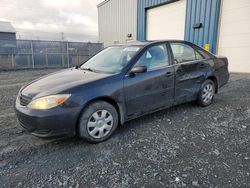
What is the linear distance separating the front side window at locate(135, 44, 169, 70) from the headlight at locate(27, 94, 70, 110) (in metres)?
1.26

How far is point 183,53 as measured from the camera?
11.7 feet

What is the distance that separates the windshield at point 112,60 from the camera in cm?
290

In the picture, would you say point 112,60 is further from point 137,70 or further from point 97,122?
point 97,122

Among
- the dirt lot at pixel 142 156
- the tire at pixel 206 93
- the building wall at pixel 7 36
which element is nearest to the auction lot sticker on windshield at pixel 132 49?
the dirt lot at pixel 142 156

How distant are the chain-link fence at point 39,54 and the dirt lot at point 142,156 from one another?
9.47 metres

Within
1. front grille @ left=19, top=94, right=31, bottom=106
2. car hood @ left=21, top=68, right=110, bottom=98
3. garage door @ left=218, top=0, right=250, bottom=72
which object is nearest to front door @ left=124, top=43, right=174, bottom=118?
car hood @ left=21, top=68, right=110, bottom=98

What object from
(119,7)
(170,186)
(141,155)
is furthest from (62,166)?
(119,7)

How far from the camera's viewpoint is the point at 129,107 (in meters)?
2.79

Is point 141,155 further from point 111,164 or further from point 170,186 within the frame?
point 170,186

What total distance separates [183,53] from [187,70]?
0.36 metres

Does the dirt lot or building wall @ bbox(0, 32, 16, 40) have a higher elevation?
building wall @ bbox(0, 32, 16, 40)

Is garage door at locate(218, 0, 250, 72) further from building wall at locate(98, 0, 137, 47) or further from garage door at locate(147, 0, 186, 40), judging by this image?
building wall at locate(98, 0, 137, 47)

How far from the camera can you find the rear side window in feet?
11.2

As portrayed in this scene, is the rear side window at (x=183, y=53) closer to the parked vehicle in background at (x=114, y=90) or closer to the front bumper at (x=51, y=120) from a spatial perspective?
the parked vehicle in background at (x=114, y=90)
